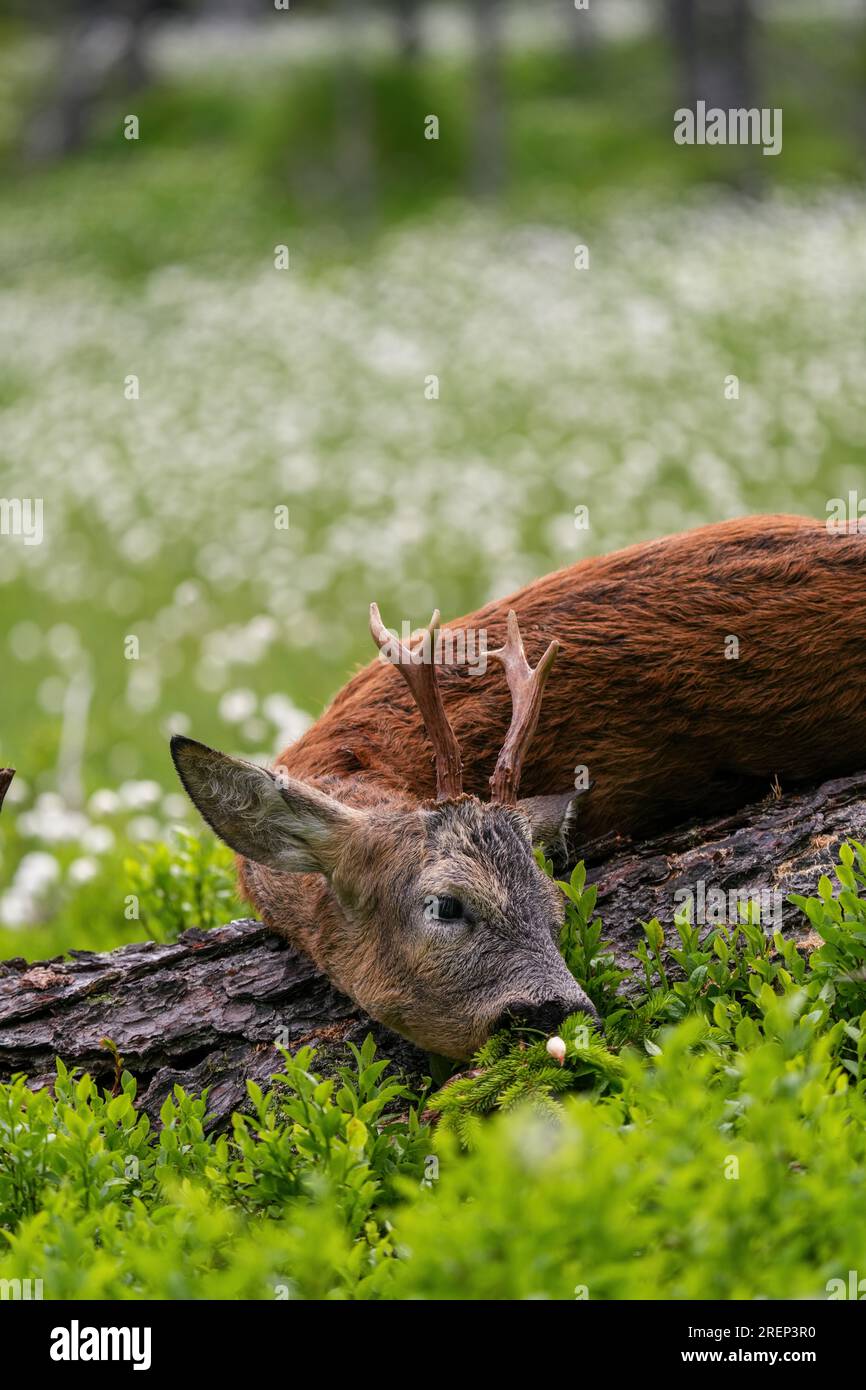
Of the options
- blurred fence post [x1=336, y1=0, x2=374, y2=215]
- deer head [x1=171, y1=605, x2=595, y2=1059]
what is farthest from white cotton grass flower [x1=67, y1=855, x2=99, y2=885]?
blurred fence post [x1=336, y1=0, x2=374, y2=215]

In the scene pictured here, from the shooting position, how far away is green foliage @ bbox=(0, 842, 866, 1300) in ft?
11.0

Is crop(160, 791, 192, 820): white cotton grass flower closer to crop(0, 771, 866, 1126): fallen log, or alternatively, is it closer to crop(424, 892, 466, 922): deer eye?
crop(0, 771, 866, 1126): fallen log

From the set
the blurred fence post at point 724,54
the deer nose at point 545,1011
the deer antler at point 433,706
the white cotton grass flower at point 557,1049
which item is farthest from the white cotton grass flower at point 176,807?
the blurred fence post at point 724,54

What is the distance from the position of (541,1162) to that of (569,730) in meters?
2.64

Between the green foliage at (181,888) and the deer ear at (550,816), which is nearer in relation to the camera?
the deer ear at (550,816)

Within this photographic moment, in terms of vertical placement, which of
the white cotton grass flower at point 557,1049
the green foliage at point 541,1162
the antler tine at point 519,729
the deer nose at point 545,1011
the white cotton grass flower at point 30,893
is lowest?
the green foliage at point 541,1162

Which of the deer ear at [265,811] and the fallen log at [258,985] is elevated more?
the deer ear at [265,811]

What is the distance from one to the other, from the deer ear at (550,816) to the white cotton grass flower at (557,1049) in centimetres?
115

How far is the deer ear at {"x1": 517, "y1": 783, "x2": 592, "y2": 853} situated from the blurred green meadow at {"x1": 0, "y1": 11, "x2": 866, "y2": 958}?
189cm

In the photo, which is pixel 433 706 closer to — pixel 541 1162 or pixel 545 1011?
pixel 545 1011

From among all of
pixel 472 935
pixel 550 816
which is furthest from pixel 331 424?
pixel 472 935

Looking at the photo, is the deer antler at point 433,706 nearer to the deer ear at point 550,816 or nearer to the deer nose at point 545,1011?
the deer ear at point 550,816

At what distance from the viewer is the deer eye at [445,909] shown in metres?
5.03

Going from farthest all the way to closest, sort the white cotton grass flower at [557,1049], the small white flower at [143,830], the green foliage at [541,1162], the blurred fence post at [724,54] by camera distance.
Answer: the blurred fence post at [724,54] → the small white flower at [143,830] → the white cotton grass flower at [557,1049] → the green foliage at [541,1162]
